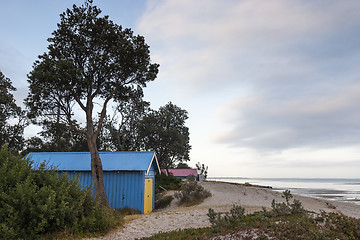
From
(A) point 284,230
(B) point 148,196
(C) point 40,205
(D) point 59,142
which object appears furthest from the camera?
(D) point 59,142

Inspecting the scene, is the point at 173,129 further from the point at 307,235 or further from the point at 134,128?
the point at 307,235

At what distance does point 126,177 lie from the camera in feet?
64.5

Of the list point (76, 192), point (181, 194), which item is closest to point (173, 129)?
point (181, 194)

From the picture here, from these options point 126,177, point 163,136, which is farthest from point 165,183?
point 163,136

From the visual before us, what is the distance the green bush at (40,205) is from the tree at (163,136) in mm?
38848

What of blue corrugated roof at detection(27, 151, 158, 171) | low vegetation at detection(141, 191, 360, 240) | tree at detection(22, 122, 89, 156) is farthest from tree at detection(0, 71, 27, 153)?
low vegetation at detection(141, 191, 360, 240)

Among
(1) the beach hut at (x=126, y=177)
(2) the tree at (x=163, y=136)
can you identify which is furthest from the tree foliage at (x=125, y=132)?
(1) the beach hut at (x=126, y=177)

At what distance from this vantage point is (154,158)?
856 inches

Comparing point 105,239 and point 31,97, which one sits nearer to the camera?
point 105,239

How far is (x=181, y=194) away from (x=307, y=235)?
57.6 ft

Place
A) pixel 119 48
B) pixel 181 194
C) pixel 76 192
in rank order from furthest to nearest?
pixel 181 194, pixel 119 48, pixel 76 192

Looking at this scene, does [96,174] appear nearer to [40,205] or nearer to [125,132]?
[40,205]

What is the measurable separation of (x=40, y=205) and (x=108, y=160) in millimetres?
12860

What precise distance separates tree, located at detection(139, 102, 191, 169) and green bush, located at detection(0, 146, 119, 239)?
1529 inches
